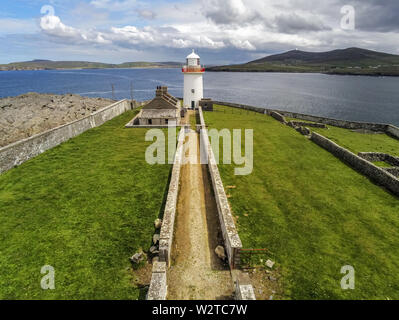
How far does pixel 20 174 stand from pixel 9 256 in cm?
861

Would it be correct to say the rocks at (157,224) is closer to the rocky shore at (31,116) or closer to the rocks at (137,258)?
the rocks at (137,258)

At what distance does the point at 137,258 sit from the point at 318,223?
28.7 feet

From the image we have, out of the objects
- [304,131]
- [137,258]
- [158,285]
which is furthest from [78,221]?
[304,131]

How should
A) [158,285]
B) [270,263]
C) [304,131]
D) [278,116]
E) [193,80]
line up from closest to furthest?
[158,285]
[270,263]
[304,131]
[278,116]
[193,80]

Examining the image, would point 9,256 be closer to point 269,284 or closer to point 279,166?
point 269,284

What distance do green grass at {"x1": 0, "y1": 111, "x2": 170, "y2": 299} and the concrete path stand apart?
1.33m

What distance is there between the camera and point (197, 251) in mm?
9227

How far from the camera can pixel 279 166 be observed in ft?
58.3

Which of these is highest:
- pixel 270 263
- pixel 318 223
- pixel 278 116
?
pixel 278 116

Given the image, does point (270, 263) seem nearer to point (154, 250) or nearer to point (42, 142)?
point (154, 250)

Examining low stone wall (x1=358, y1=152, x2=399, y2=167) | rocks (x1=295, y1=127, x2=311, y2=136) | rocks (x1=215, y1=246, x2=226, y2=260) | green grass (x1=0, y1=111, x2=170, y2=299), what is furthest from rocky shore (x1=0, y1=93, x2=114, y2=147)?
low stone wall (x1=358, y1=152, x2=399, y2=167)

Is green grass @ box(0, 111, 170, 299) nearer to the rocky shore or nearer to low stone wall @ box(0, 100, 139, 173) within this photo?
low stone wall @ box(0, 100, 139, 173)

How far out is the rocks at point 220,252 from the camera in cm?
885

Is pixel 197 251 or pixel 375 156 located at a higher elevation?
pixel 375 156
